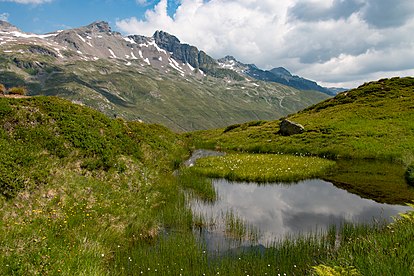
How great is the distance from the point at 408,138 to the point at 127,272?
143ft

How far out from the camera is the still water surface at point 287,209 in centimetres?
1487

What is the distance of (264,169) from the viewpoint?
29875 millimetres

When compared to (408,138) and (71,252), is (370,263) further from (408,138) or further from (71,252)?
(408,138)

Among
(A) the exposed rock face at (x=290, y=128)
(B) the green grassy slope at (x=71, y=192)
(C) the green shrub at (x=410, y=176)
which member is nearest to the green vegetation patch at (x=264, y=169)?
(C) the green shrub at (x=410, y=176)

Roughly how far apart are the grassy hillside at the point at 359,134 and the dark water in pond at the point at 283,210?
17415mm

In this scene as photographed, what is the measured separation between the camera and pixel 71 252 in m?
9.84

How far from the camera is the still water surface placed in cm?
1487

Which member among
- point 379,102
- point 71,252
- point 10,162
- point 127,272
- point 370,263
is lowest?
point 127,272

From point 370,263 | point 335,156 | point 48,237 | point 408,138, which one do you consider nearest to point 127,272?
point 48,237

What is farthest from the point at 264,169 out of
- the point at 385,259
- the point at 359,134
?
the point at 359,134

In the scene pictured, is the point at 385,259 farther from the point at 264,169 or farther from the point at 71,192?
the point at 264,169

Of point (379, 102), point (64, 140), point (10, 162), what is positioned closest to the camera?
point (10, 162)

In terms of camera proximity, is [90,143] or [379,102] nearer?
[90,143]

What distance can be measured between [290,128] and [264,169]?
26.9 metres
